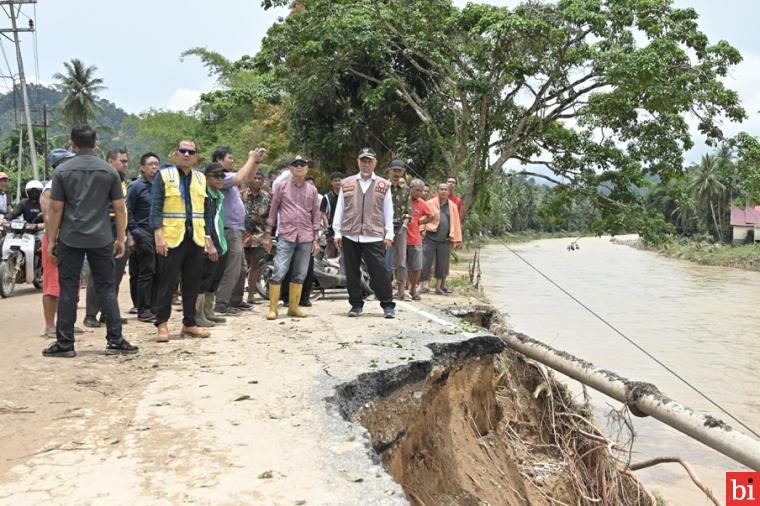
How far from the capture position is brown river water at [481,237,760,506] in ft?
28.9

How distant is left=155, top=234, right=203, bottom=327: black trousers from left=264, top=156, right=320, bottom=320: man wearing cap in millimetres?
1074

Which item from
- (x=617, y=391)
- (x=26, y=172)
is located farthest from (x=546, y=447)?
(x=26, y=172)

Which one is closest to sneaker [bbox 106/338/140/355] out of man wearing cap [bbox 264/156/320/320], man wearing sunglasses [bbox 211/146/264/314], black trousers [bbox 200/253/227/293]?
black trousers [bbox 200/253/227/293]

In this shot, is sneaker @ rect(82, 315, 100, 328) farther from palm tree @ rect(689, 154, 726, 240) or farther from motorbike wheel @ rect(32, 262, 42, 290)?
palm tree @ rect(689, 154, 726, 240)

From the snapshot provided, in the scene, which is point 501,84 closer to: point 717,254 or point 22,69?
point 22,69

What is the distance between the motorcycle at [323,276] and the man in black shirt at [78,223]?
3.50 meters

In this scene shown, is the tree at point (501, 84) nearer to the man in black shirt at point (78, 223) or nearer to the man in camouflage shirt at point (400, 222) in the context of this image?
the man in camouflage shirt at point (400, 222)

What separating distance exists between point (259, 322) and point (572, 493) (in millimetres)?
3270

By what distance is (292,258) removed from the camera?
6801mm

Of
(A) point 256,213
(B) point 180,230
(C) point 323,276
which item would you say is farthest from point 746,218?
(B) point 180,230

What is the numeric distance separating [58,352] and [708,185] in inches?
2438

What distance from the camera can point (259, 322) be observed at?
644cm

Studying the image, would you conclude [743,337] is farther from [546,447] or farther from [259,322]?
[259,322]

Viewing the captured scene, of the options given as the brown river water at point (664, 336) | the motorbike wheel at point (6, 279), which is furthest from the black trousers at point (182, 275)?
the motorbike wheel at point (6, 279)
